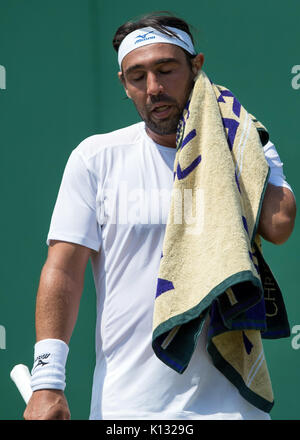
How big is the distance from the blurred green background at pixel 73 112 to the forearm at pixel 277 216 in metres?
1.02

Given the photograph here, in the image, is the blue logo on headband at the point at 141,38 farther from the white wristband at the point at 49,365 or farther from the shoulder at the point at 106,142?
the white wristband at the point at 49,365

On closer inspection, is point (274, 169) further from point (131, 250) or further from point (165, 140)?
point (131, 250)

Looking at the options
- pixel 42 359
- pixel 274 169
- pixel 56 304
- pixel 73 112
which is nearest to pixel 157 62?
pixel 274 169

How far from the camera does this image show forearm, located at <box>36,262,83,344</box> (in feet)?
5.54

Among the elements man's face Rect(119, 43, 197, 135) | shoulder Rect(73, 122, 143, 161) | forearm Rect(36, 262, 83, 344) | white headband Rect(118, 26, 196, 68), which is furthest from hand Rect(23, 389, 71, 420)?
white headband Rect(118, 26, 196, 68)

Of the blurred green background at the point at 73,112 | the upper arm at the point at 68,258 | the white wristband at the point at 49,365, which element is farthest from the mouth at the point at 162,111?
the blurred green background at the point at 73,112

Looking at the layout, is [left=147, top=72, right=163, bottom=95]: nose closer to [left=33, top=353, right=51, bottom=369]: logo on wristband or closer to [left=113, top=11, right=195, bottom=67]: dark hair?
[left=113, top=11, right=195, bottom=67]: dark hair

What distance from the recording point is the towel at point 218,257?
1654 mm

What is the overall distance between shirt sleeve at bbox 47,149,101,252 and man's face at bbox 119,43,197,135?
20 centimetres

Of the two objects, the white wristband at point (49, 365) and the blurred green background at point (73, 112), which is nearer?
the white wristband at point (49, 365)

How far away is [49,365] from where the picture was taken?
1.65m
